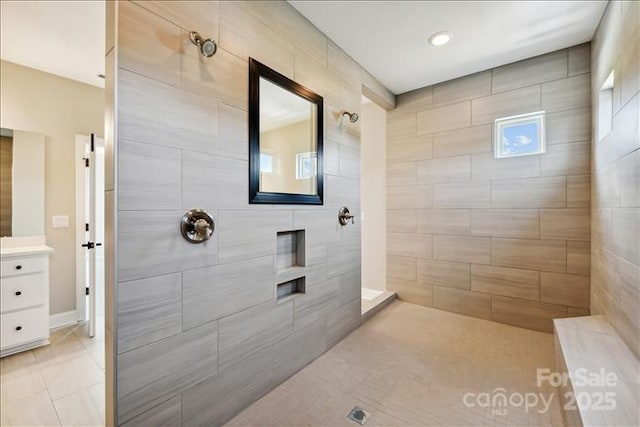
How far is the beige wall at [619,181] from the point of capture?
4.62 ft

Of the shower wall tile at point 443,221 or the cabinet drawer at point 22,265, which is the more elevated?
the shower wall tile at point 443,221

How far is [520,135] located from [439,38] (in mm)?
1259

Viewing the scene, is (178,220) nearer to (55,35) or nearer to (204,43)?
(204,43)

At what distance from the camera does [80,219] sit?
3.11m

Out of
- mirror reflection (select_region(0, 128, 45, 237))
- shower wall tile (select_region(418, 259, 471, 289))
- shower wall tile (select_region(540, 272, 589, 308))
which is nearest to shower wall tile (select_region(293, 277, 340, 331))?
shower wall tile (select_region(418, 259, 471, 289))

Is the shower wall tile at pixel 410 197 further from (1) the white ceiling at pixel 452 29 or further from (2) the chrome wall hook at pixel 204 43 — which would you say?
(2) the chrome wall hook at pixel 204 43

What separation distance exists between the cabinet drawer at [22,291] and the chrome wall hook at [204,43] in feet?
8.76

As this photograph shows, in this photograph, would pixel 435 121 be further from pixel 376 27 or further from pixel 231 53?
pixel 231 53

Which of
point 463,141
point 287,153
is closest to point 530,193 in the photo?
point 463,141

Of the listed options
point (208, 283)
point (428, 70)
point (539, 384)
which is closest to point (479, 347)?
point (539, 384)

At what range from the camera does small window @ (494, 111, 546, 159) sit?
2643mm

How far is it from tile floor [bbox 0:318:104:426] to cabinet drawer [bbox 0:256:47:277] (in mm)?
713

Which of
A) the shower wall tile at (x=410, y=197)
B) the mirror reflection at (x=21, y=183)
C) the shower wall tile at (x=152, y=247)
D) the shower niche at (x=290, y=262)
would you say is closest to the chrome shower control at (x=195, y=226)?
the shower wall tile at (x=152, y=247)

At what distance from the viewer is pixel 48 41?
2352 mm
